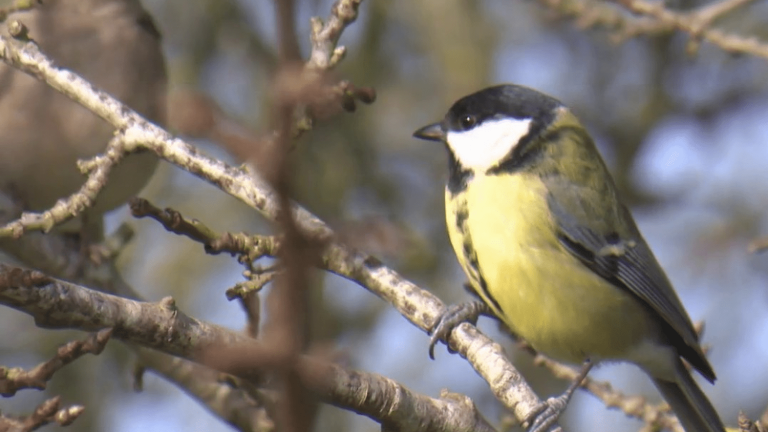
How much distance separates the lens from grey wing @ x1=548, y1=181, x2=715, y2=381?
3496 millimetres

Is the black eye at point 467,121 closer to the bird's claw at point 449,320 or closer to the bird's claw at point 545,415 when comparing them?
the bird's claw at point 449,320

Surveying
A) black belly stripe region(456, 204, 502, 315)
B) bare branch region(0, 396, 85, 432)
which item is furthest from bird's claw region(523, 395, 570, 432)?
bare branch region(0, 396, 85, 432)

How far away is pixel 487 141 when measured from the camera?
3.62m

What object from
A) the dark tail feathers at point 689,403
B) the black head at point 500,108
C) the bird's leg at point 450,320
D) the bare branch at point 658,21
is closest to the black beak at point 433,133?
the black head at point 500,108

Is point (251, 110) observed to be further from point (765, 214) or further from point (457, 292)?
point (765, 214)

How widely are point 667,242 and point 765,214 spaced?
0.64 metres

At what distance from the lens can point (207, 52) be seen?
5.65 meters

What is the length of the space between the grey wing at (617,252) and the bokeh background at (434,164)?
1.53 m

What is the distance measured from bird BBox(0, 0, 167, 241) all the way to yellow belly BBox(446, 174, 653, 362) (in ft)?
5.14

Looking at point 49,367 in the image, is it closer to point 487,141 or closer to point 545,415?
point 545,415

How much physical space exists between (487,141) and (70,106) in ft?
5.89

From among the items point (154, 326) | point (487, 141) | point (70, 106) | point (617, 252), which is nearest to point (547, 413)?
point (617, 252)

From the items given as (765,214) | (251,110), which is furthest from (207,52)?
(765,214)

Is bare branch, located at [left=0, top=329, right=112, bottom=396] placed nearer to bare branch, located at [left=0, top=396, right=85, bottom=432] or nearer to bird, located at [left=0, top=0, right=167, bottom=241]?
bare branch, located at [left=0, top=396, right=85, bottom=432]
